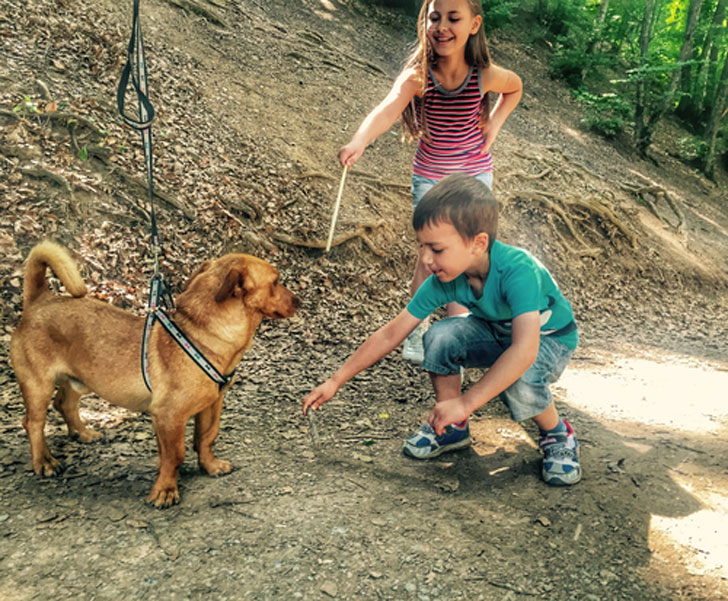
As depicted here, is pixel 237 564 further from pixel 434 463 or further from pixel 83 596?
pixel 434 463

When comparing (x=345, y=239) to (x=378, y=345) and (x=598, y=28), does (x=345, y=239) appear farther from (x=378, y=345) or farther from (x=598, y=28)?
(x=598, y=28)

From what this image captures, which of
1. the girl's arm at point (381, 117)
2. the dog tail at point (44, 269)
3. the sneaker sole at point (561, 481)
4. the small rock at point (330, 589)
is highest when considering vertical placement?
the girl's arm at point (381, 117)

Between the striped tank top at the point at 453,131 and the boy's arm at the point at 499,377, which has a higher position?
the striped tank top at the point at 453,131

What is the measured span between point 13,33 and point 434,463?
24.1 ft

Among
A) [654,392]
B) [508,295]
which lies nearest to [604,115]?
[654,392]

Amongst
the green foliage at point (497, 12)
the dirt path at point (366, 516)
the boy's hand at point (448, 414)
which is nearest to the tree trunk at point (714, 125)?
the green foliage at point (497, 12)

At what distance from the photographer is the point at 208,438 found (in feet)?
11.1

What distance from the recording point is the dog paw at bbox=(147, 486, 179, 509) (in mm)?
3051

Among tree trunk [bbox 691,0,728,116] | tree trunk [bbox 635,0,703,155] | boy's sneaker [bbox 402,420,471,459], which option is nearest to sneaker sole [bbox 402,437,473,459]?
boy's sneaker [bbox 402,420,471,459]

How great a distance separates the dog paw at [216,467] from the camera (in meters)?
3.39

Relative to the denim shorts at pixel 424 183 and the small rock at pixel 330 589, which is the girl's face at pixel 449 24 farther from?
Result: the small rock at pixel 330 589

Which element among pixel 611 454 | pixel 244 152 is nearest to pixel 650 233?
pixel 244 152

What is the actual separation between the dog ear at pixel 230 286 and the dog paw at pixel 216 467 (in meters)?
1.02

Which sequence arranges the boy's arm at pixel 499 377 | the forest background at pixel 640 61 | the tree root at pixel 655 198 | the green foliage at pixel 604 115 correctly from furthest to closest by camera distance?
the green foliage at pixel 604 115, the forest background at pixel 640 61, the tree root at pixel 655 198, the boy's arm at pixel 499 377
